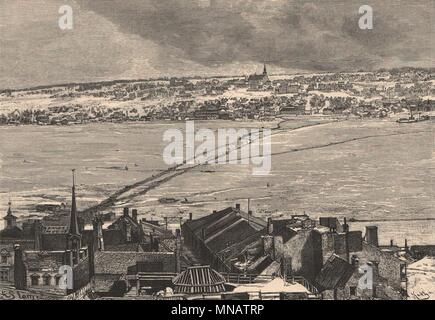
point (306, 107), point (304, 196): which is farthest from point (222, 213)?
point (306, 107)

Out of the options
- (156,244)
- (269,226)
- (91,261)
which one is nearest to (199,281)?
(156,244)

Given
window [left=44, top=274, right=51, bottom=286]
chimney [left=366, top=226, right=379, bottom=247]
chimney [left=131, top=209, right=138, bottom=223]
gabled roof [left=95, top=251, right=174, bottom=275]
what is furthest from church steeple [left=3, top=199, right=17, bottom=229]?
chimney [left=366, top=226, right=379, bottom=247]

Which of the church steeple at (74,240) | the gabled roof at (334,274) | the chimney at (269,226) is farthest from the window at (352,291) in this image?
the church steeple at (74,240)

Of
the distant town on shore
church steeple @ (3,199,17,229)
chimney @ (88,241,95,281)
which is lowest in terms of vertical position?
chimney @ (88,241,95,281)

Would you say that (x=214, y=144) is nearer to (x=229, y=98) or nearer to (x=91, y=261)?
(x=229, y=98)

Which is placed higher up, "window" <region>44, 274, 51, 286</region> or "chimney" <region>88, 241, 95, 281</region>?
"chimney" <region>88, 241, 95, 281</region>

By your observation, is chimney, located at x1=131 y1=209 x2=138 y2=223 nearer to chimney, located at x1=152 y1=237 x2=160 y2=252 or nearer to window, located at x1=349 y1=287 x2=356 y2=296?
chimney, located at x1=152 y1=237 x2=160 y2=252
